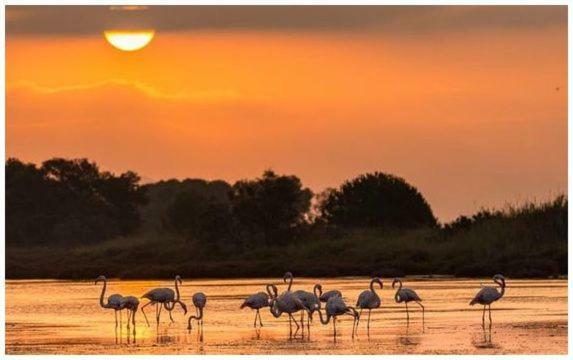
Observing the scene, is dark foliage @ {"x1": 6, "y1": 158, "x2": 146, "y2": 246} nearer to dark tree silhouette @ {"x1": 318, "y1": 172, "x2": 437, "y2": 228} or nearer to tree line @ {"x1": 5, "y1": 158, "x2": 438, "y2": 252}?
tree line @ {"x1": 5, "y1": 158, "x2": 438, "y2": 252}

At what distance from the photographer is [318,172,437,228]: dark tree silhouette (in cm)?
5866

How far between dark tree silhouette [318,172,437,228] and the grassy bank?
6.02 ft

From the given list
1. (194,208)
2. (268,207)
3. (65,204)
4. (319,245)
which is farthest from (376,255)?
(65,204)

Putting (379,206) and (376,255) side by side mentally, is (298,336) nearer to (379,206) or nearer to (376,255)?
(376,255)

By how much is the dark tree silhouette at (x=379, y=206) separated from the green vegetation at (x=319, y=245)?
5 cm

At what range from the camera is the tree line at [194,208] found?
5588 centimetres

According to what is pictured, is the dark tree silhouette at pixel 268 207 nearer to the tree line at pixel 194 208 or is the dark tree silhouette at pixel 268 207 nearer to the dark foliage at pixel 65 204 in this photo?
the tree line at pixel 194 208

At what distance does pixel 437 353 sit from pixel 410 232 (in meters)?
34.8

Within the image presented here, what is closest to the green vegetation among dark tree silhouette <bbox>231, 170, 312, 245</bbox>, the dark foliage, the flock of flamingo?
dark tree silhouette <bbox>231, 170, 312, 245</bbox>

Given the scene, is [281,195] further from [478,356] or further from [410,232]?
[478,356]

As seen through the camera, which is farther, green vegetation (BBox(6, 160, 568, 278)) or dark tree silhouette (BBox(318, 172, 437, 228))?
dark tree silhouette (BBox(318, 172, 437, 228))

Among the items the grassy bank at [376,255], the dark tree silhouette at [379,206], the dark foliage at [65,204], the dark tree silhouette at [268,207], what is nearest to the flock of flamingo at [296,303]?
the grassy bank at [376,255]

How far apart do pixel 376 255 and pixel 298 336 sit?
85.3ft

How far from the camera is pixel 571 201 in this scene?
71.1 ft
